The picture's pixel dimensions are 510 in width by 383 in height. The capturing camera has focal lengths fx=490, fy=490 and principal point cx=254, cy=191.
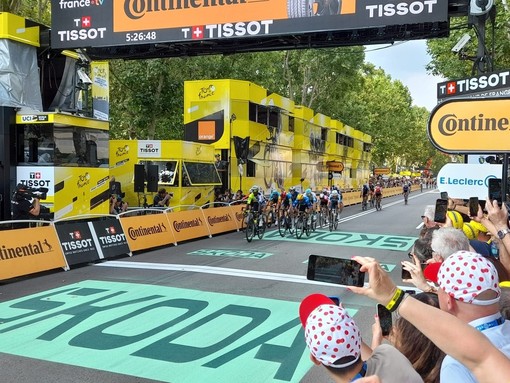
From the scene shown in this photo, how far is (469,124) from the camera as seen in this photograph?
4.34 metres

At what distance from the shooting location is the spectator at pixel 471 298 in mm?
1991

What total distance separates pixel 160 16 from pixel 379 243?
9.37 meters

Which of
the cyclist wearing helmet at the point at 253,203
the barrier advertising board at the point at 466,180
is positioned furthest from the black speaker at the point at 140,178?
the barrier advertising board at the point at 466,180

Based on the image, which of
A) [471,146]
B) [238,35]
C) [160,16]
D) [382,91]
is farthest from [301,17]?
[382,91]

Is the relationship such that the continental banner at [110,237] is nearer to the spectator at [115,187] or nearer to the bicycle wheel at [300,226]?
the spectator at [115,187]

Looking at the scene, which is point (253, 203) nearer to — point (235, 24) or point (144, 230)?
point (144, 230)

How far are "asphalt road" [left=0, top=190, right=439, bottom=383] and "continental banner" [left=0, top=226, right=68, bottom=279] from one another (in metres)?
0.24

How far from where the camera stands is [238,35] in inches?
469

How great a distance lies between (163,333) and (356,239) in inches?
444

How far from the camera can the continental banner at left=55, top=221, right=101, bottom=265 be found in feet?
35.3

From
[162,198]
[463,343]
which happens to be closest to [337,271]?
[463,343]

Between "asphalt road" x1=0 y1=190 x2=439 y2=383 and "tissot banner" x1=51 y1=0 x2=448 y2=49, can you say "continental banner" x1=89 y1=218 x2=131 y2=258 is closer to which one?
"asphalt road" x1=0 y1=190 x2=439 y2=383

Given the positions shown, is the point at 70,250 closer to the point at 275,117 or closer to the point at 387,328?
the point at 387,328

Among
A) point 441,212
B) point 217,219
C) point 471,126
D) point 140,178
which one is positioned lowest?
point 217,219
